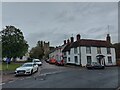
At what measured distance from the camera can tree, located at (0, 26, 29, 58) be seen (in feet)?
173

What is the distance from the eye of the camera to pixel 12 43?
5353 cm

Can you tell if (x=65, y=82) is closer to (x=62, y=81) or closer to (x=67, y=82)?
(x=67, y=82)

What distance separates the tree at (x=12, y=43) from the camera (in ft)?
173

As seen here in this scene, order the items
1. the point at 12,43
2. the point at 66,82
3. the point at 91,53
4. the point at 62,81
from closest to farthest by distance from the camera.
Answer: the point at 66,82, the point at 62,81, the point at 91,53, the point at 12,43

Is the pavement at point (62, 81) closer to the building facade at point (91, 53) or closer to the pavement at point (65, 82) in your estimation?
the pavement at point (65, 82)

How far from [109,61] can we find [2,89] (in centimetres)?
4090

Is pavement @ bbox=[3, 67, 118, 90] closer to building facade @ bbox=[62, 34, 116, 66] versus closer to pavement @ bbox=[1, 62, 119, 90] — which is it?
pavement @ bbox=[1, 62, 119, 90]

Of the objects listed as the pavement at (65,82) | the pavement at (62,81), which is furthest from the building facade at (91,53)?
the pavement at (65,82)

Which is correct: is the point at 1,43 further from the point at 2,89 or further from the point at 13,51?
the point at 2,89

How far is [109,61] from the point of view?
161 ft

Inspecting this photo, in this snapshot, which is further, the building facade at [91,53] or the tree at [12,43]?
the tree at [12,43]

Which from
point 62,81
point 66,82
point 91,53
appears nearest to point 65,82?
point 66,82

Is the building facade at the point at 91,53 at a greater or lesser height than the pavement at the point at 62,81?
greater

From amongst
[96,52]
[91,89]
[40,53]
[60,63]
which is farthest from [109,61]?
[40,53]
